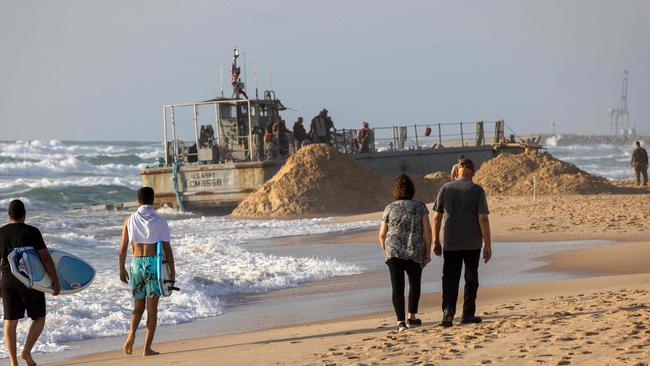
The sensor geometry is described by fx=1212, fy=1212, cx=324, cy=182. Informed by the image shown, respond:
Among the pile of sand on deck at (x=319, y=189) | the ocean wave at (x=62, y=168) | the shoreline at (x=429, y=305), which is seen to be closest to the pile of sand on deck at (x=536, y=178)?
the pile of sand on deck at (x=319, y=189)

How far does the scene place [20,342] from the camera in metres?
11.8

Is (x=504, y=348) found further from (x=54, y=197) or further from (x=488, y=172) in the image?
(x=54, y=197)

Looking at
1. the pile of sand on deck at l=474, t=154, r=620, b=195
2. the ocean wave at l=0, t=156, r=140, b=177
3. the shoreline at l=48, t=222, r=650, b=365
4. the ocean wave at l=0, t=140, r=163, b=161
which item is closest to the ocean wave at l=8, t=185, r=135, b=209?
the ocean wave at l=0, t=156, r=140, b=177

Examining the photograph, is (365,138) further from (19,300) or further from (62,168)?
(62,168)

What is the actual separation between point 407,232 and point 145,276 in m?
2.19

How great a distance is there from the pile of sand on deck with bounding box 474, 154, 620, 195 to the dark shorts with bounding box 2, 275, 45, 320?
77.5ft

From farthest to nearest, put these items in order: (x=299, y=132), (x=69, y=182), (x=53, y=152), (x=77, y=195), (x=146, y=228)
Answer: (x=53, y=152) < (x=69, y=182) < (x=77, y=195) < (x=299, y=132) < (x=146, y=228)

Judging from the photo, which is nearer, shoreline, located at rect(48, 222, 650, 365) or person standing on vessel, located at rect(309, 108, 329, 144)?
shoreline, located at rect(48, 222, 650, 365)

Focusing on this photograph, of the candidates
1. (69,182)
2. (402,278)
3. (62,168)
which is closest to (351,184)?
Result: (402,278)

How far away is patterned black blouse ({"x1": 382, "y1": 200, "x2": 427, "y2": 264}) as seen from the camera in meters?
10.1

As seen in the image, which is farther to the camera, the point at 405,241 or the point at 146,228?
the point at 405,241

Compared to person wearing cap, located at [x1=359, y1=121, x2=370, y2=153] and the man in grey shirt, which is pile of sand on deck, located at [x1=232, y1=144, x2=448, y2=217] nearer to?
person wearing cap, located at [x1=359, y1=121, x2=370, y2=153]

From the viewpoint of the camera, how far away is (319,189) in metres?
32.8

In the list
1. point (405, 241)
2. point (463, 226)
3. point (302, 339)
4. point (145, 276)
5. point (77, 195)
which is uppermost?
point (463, 226)
